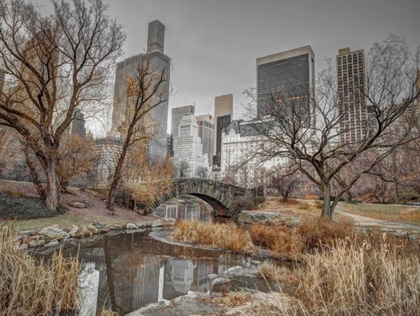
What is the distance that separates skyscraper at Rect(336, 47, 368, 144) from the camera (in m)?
12.3

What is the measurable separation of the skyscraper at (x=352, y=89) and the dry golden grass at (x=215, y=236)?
7.33m

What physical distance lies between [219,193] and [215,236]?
1572 centimetres

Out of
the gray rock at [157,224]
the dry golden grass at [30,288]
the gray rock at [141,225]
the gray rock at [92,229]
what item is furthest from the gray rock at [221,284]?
the gray rock at [157,224]

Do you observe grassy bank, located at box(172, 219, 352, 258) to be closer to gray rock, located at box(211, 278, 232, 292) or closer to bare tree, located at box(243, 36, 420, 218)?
gray rock, located at box(211, 278, 232, 292)

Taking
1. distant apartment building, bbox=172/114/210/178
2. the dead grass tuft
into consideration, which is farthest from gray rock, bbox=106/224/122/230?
distant apartment building, bbox=172/114/210/178

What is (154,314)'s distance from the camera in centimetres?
396

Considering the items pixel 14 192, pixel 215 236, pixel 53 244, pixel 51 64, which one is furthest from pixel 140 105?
pixel 215 236

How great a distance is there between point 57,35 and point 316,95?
575 inches

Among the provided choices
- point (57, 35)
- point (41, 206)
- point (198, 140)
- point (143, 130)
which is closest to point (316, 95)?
point (143, 130)

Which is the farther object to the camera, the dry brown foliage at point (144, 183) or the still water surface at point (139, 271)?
the dry brown foliage at point (144, 183)

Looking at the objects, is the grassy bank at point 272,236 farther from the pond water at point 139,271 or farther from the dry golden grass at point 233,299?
the dry golden grass at point 233,299

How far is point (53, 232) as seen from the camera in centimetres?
1047

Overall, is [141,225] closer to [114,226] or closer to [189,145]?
[114,226]

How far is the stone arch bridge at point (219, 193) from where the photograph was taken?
2233 cm
